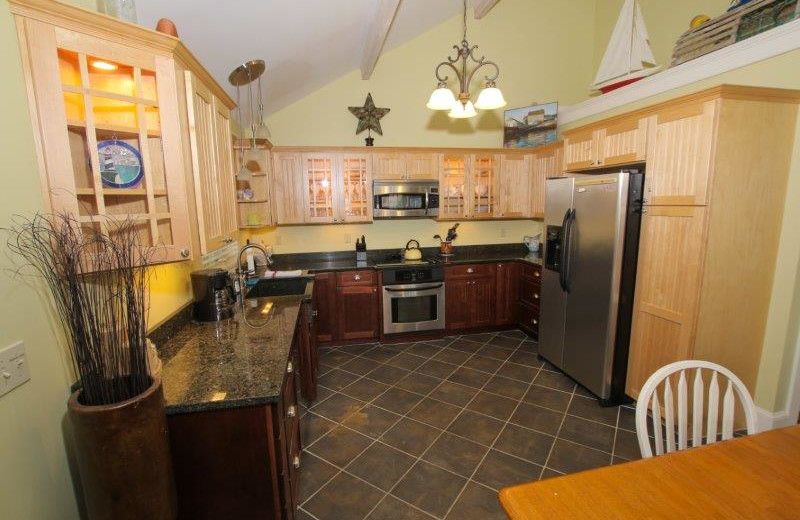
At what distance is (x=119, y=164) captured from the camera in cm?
122

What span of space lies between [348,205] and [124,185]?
2.78 meters

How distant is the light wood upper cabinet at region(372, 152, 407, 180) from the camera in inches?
155

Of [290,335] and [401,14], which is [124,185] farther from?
[401,14]

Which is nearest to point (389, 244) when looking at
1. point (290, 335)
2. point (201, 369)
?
point (290, 335)

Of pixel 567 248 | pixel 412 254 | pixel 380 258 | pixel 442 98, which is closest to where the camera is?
pixel 442 98

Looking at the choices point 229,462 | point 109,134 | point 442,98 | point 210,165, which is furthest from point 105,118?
point 442,98

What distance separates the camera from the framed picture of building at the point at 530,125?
416 centimetres

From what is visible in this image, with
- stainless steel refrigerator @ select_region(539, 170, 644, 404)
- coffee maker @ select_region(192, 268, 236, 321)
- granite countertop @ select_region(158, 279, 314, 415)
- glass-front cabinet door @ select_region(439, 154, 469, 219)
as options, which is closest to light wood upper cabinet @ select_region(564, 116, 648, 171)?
stainless steel refrigerator @ select_region(539, 170, 644, 404)

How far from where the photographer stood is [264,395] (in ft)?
4.22

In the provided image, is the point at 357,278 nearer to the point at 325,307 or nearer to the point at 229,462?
the point at 325,307

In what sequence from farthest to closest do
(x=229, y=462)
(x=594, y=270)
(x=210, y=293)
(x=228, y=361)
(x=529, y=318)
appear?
(x=529, y=318) → (x=594, y=270) → (x=210, y=293) → (x=228, y=361) → (x=229, y=462)

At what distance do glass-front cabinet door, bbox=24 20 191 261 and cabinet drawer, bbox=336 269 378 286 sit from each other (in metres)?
2.40

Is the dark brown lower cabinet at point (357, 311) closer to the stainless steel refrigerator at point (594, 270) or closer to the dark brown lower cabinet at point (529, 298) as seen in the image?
the dark brown lower cabinet at point (529, 298)

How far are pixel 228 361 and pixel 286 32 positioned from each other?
208 cm
